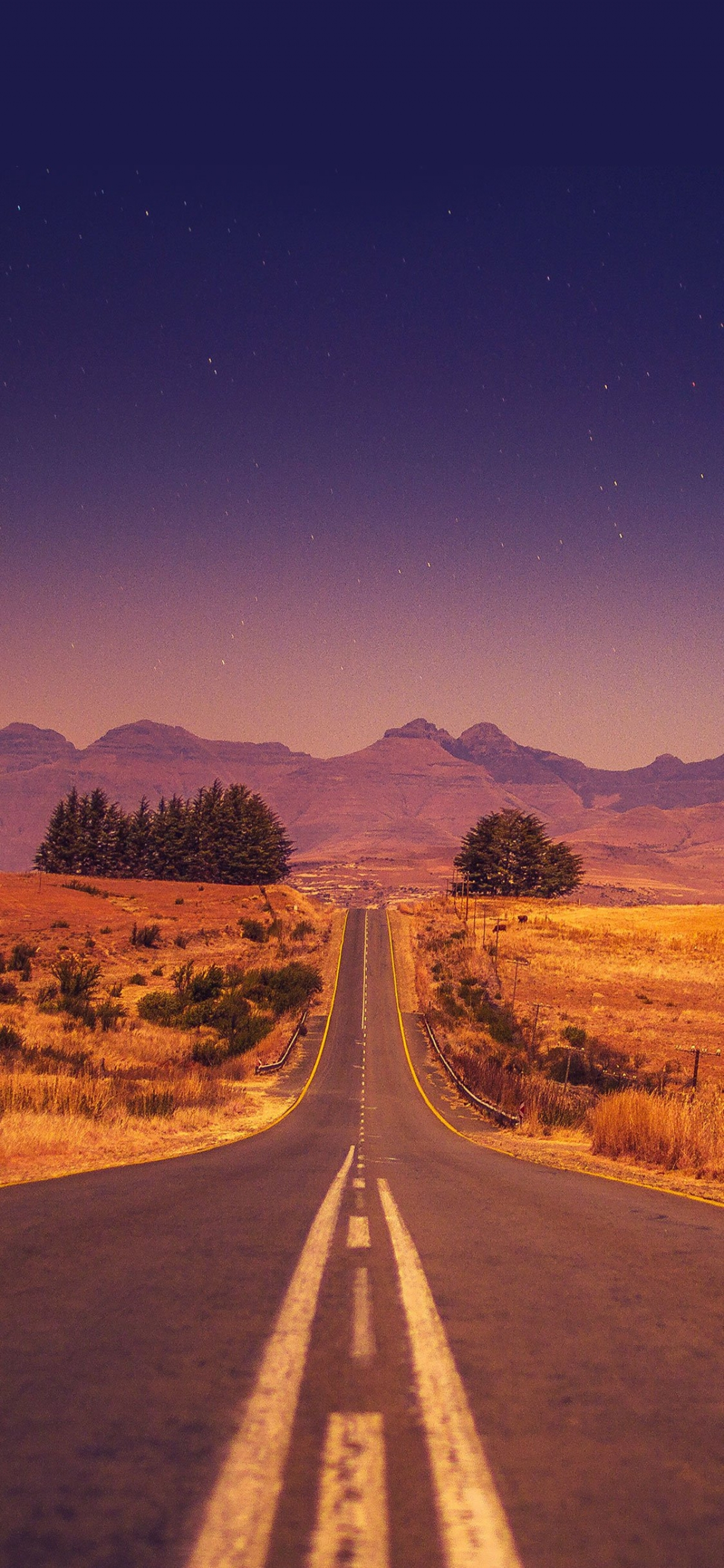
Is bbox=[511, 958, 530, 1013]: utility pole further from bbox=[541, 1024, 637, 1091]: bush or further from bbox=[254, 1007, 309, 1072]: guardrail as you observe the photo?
bbox=[254, 1007, 309, 1072]: guardrail

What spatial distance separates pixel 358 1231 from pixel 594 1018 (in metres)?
39.4

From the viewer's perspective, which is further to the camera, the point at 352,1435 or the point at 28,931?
the point at 28,931

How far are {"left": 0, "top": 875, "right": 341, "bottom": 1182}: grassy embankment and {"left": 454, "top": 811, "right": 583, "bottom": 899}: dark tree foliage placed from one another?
21.8 m

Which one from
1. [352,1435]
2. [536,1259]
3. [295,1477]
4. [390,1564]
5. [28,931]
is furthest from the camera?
[28,931]

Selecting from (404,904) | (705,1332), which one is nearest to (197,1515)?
(705,1332)

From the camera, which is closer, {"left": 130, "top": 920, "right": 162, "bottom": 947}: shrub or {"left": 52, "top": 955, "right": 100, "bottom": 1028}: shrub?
{"left": 52, "top": 955, "right": 100, "bottom": 1028}: shrub

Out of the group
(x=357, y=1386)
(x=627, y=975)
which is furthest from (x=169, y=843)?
(x=357, y=1386)

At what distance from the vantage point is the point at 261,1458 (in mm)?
2770

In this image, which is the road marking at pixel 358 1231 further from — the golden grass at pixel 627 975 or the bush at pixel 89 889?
the bush at pixel 89 889

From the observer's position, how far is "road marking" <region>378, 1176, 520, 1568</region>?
229 cm

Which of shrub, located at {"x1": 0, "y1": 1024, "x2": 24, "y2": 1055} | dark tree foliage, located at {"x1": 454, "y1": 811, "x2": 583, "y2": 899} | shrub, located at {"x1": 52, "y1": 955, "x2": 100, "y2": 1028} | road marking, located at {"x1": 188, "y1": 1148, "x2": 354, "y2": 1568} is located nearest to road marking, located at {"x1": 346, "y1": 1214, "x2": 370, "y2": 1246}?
road marking, located at {"x1": 188, "y1": 1148, "x2": 354, "y2": 1568}

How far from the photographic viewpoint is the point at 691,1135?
11461 mm

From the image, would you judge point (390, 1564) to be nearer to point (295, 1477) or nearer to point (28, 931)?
point (295, 1477)

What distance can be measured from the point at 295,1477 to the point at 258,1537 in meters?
0.41
